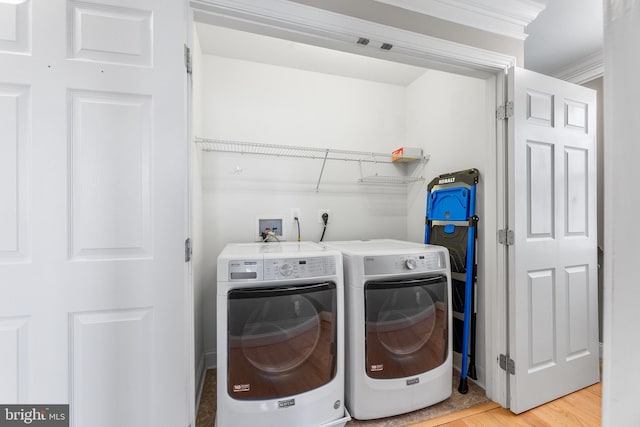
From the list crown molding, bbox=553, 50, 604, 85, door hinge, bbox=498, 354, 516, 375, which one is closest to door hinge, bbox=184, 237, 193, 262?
door hinge, bbox=498, 354, 516, 375

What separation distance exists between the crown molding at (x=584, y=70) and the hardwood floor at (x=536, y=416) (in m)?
2.32

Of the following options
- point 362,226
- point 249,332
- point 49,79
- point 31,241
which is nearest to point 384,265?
point 249,332

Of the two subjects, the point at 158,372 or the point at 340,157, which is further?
the point at 340,157

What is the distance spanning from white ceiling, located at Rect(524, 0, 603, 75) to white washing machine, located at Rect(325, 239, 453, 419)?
1.71 m

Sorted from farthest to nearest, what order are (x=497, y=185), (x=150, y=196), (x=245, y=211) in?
(x=245, y=211), (x=497, y=185), (x=150, y=196)

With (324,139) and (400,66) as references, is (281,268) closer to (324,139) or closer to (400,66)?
(324,139)

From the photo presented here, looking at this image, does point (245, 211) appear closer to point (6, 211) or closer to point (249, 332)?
point (249, 332)

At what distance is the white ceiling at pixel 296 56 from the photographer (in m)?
1.88

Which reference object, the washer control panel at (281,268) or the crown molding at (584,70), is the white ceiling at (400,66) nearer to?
the crown molding at (584,70)

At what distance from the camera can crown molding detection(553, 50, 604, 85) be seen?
6.89 ft

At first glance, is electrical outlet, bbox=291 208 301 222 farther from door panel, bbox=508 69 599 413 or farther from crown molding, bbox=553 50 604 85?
crown molding, bbox=553 50 604 85

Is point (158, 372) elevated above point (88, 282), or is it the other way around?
point (88, 282)

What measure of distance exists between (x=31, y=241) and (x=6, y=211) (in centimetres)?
13

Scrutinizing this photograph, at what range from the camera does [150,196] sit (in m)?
1.03
